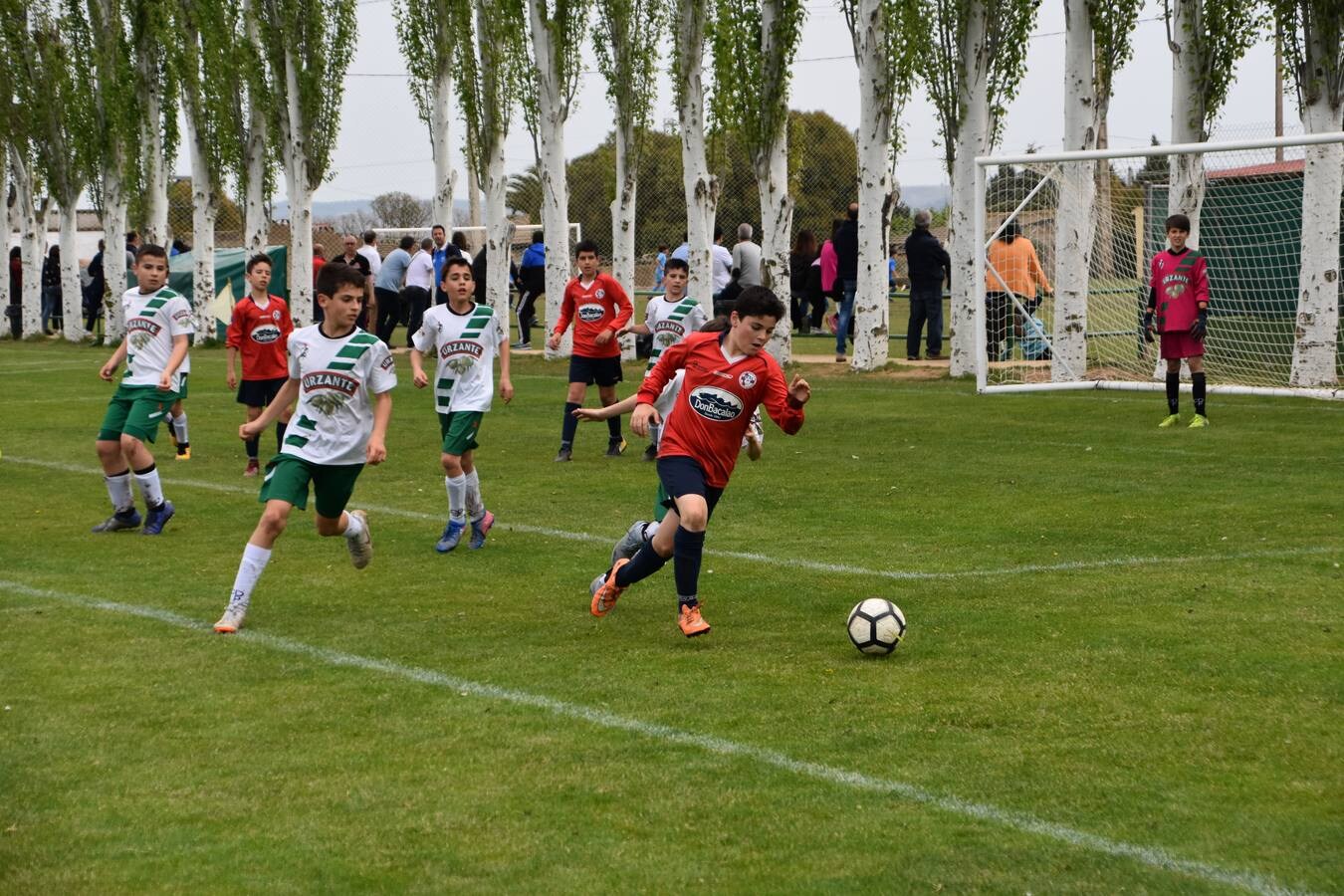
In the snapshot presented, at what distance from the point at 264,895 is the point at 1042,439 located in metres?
12.1

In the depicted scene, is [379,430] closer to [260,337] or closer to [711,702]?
[711,702]

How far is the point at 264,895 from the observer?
4.51m

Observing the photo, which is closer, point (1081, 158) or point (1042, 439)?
point (1042, 439)

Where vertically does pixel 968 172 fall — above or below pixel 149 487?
above

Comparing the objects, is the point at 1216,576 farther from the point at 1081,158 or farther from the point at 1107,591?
the point at 1081,158

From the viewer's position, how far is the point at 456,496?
10383mm

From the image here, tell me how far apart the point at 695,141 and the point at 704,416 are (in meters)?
17.5

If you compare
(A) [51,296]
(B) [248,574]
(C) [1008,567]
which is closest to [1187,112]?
(C) [1008,567]

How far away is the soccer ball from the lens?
711cm

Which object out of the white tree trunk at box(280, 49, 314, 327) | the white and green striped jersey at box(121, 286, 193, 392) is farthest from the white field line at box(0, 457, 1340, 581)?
the white tree trunk at box(280, 49, 314, 327)

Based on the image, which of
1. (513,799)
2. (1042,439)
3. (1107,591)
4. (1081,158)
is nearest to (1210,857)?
(513,799)

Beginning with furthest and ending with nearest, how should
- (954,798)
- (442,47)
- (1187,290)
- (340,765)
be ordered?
(442,47) → (1187,290) → (340,765) → (954,798)

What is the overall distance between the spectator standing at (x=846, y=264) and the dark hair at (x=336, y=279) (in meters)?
16.8

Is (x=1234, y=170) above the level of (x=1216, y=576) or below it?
above
